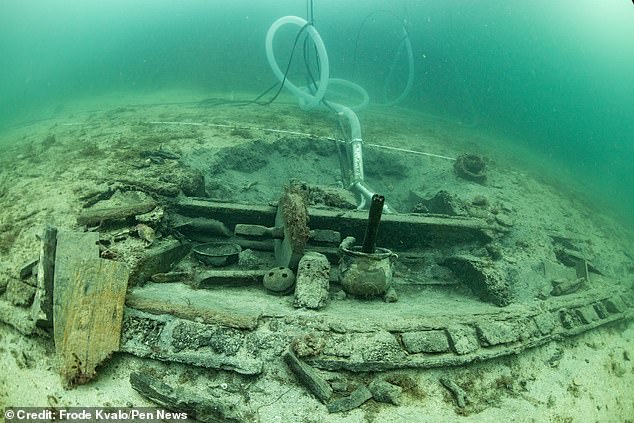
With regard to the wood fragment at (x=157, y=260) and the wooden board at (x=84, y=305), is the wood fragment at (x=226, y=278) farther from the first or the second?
the wooden board at (x=84, y=305)

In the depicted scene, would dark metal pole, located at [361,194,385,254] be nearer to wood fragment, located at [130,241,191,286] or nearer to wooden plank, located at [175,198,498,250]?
wooden plank, located at [175,198,498,250]

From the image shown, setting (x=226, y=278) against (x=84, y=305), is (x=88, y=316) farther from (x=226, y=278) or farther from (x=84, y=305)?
(x=226, y=278)

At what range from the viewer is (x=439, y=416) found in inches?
101

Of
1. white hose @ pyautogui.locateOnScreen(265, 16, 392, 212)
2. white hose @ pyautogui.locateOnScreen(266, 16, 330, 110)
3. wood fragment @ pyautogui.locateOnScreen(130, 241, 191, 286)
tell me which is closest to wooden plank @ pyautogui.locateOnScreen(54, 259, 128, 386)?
wood fragment @ pyautogui.locateOnScreen(130, 241, 191, 286)

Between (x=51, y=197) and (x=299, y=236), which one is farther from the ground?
(x=299, y=236)

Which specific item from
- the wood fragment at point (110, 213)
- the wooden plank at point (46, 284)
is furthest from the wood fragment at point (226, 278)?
the wood fragment at point (110, 213)

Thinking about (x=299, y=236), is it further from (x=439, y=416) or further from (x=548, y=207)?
(x=548, y=207)

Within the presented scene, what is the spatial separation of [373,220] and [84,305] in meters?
2.64

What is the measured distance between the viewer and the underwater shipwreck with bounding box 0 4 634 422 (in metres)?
2.70

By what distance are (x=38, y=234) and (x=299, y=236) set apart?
336 centimetres

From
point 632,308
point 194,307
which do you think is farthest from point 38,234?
point 632,308

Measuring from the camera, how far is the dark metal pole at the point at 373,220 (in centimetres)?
332

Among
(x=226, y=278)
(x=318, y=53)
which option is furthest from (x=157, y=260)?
(x=318, y=53)

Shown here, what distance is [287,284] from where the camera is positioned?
145 inches
